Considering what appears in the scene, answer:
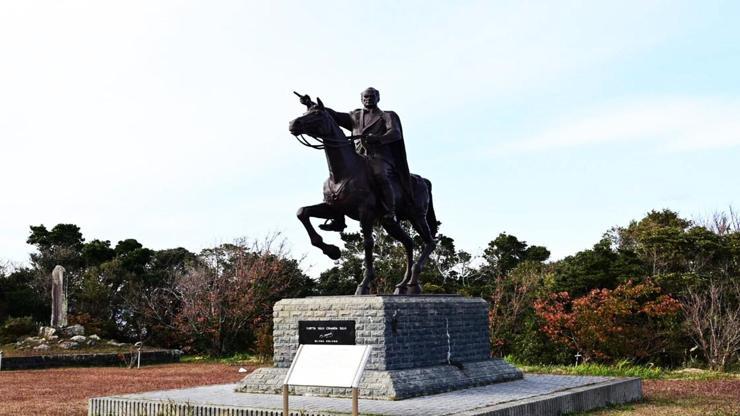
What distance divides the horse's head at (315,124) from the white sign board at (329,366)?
11.5ft

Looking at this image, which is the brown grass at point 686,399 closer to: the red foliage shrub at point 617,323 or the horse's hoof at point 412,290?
the red foliage shrub at point 617,323

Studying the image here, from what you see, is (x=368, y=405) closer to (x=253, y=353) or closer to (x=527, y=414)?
(x=527, y=414)

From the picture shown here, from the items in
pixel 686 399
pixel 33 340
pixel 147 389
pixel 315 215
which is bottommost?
pixel 686 399

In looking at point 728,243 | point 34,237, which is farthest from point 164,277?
point 728,243

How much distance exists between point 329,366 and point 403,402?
7.37 feet

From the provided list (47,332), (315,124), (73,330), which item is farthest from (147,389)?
(73,330)

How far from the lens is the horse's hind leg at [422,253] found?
1162 cm

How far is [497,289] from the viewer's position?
71.1 ft

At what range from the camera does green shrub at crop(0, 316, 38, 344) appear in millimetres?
25109

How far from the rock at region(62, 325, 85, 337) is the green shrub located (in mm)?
1319

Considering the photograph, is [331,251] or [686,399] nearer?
[331,251]

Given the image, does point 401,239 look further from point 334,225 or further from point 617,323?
point 617,323

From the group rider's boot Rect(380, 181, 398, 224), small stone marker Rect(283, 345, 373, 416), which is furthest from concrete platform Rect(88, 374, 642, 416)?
rider's boot Rect(380, 181, 398, 224)

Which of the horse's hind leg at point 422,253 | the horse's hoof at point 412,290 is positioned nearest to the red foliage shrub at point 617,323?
the horse's hind leg at point 422,253
